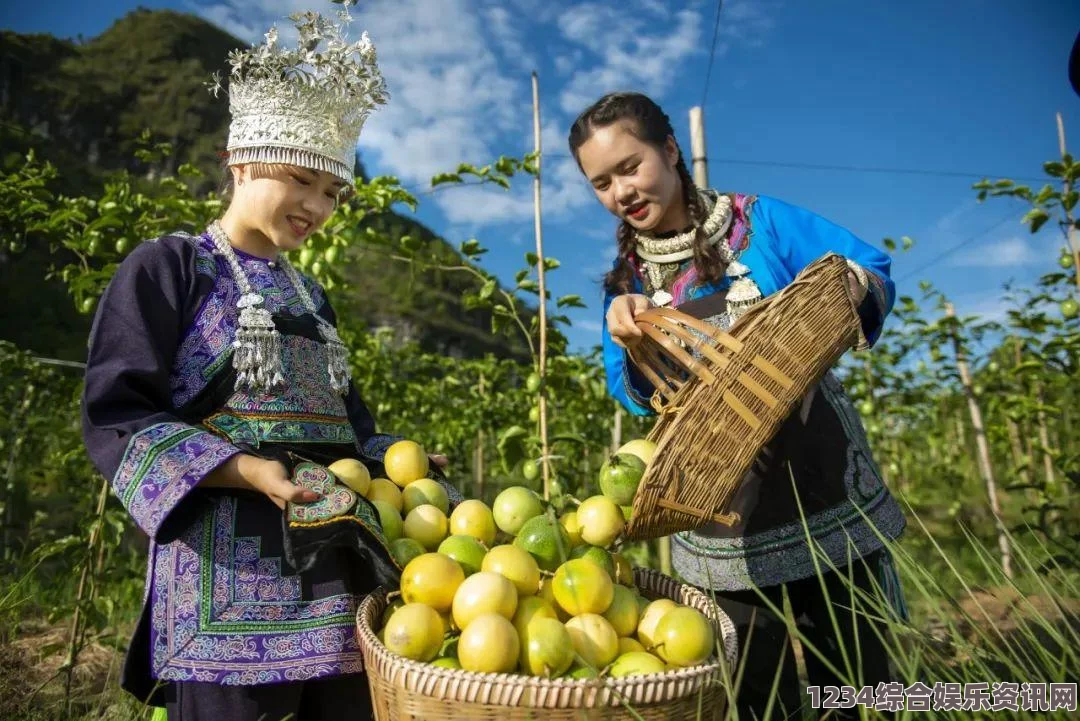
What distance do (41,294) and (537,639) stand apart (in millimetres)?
35949

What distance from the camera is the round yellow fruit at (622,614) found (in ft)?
4.05

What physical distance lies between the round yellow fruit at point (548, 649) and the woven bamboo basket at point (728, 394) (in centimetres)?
27

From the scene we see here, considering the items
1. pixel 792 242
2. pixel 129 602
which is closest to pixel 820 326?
pixel 792 242

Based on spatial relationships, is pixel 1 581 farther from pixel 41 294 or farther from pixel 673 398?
pixel 41 294

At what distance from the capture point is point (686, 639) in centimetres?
111

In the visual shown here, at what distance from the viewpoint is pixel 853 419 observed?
1836mm

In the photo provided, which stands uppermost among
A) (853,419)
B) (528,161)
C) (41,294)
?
(41,294)

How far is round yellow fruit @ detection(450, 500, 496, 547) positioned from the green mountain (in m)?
30.4

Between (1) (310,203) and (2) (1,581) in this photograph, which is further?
(2) (1,581)

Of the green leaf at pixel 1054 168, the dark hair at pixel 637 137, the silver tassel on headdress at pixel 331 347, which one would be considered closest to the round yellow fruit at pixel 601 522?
the silver tassel on headdress at pixel 331 347

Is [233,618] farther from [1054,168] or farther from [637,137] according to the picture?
[1054,168]

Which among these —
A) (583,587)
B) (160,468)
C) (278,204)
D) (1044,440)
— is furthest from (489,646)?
(1044,440)

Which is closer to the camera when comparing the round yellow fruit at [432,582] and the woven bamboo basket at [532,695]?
the woven bamboo basket at [532,695]

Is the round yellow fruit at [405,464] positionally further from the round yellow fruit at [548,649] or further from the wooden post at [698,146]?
the wooden post at [698,146]
